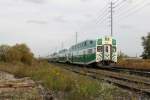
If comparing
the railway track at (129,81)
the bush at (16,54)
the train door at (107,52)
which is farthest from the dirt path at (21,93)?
the bush at (16,54)

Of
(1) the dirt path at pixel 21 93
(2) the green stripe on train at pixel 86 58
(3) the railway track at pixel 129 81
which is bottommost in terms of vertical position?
(1) the dirt path at pixel 21 93

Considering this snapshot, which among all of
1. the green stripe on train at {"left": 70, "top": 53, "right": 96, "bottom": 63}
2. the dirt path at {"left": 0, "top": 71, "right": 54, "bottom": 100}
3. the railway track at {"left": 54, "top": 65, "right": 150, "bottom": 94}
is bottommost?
the dirt path at {"left": 0, "top": 71, "right": 54, "bottom": 100}

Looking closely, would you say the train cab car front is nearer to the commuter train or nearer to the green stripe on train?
the commuter train

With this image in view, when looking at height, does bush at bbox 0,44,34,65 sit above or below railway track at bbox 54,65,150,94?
above

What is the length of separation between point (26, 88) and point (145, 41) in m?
72.4

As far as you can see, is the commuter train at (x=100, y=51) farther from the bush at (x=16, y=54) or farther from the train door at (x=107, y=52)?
the bush at (x=16, y=54)

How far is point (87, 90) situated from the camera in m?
12.8

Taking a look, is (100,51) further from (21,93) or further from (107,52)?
(21,93)

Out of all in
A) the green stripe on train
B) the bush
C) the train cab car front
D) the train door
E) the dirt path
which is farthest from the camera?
the bush

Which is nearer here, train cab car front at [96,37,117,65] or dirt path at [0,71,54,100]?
dirt path at [0,71,54,100]

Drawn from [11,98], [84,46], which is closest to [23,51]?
[84,46]

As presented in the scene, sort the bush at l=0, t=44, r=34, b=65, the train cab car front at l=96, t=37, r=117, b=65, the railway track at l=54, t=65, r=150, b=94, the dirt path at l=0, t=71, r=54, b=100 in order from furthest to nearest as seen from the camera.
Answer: the bush at l=0, t=44, r=34, b=65 < the train cab car front at l=96, t=37, r=117, b=65 < the railway track at l=54, t=65, r=150, b=94 < the dirt path at l=0, t=71, r=54, b=100

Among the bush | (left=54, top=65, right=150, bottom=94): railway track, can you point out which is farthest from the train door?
(left=54, top=65, right=150, bottom=94): railway track

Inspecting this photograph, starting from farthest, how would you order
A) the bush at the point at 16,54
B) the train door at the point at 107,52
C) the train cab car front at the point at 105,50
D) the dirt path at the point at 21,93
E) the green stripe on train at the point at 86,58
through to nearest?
the bush at the point at 16,54, the green stripe on train at the point at 86,58, the train door at the point at 107,52, the train cab car front at the point at 105,50, the dirt path at the point at 21,93
